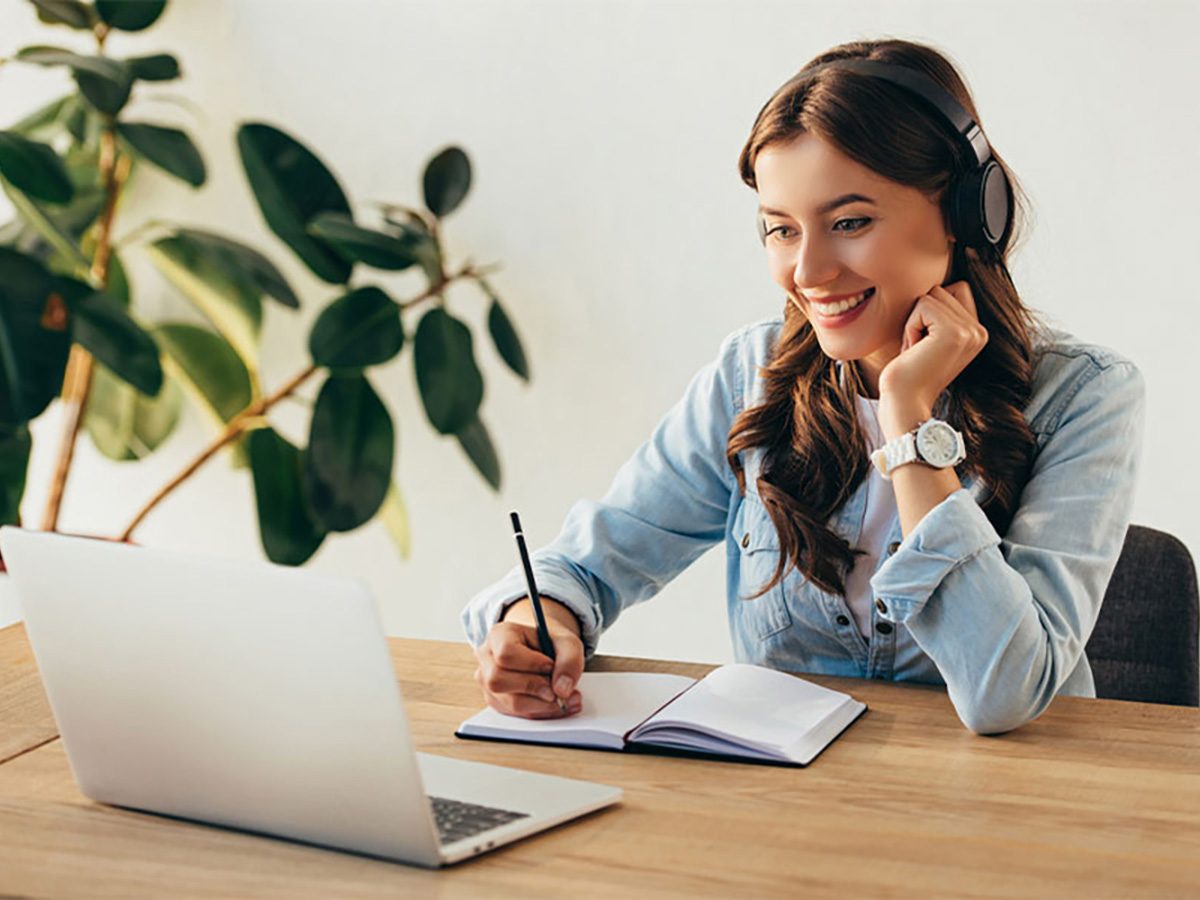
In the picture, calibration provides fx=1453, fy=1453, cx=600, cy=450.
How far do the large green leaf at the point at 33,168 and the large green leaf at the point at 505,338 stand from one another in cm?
77

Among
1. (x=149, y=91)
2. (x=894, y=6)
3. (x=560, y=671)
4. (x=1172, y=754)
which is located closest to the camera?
(x=1172, y=754)

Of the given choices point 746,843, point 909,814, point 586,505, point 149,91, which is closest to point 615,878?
point 746,843

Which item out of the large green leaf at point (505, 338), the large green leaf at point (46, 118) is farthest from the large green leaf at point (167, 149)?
the large green leaf at point (505, 338)

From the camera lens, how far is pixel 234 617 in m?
1.01

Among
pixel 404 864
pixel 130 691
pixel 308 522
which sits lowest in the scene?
pixel 308 522

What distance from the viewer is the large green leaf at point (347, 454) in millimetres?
2668

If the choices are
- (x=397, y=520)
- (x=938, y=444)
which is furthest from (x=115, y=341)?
(x=938, y=444)

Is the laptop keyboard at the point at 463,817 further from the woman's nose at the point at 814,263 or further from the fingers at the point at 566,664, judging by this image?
the woman's nose at the point at 814,263

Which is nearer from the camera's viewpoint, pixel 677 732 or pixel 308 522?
pixel 677 732

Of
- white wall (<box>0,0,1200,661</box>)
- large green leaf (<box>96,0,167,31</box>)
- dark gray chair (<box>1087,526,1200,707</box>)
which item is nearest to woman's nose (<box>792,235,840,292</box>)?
dark gray chair (<box>1087,526,1200,707</box>)

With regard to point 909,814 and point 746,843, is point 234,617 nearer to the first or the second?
point 746,843

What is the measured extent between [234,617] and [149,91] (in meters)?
2.39

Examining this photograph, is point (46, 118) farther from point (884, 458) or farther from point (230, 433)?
point (884, 458)

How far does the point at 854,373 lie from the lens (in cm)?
168
